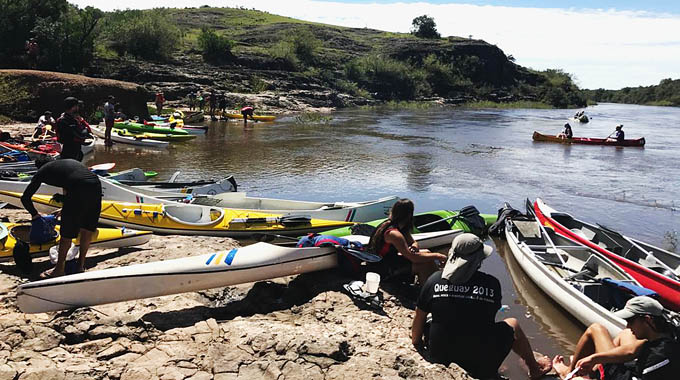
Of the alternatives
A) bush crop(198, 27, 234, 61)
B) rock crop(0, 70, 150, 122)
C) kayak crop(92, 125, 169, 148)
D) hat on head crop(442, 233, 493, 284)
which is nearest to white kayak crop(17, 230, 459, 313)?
hat on head crop(442, 233, 493, 284)

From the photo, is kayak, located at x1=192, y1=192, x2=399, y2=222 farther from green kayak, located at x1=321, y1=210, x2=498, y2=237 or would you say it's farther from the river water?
the river water

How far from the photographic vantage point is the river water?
9.16m

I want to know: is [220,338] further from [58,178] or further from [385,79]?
[385,79]

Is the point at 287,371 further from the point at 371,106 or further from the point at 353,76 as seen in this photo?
the point at 353,76

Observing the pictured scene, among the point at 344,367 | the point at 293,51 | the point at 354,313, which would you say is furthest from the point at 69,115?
the point at 293,51

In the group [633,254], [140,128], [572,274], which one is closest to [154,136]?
[140,128]

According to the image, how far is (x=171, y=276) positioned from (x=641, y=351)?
4.59m

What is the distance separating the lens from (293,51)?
58031mm

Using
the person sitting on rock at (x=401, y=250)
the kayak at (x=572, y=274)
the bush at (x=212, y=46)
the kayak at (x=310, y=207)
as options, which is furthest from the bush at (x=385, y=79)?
the person sitting on rock at (x=401, y=250)

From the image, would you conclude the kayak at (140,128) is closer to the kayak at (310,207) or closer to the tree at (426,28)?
the kayak at (310,207)

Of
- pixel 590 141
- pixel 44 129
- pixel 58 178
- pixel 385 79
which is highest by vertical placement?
pixel 385 79

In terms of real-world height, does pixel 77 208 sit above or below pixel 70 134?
below

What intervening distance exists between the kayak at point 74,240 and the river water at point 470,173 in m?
5.29

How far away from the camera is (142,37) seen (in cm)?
4303
